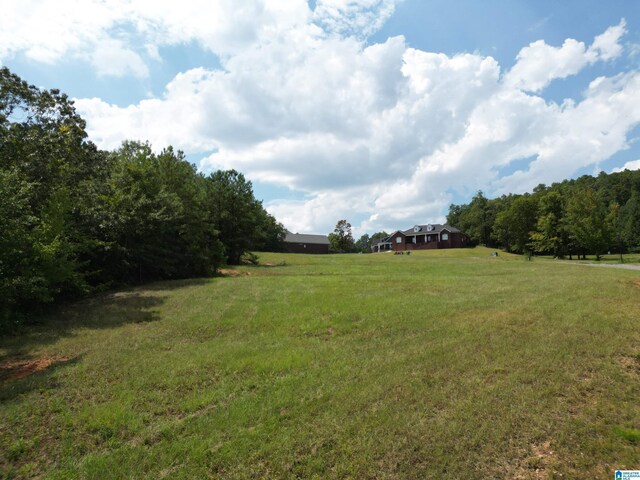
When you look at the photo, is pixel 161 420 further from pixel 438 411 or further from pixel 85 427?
pixel 438 411

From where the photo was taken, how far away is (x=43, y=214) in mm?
12820

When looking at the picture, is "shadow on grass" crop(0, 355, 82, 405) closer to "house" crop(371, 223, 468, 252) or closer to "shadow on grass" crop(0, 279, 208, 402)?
"shadow on grass" crop(0, 279, 208, 402)

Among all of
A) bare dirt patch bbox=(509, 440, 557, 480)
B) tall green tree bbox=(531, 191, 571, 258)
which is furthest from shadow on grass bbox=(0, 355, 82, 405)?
tall green tree bbox=(531, 191, 571, 258)

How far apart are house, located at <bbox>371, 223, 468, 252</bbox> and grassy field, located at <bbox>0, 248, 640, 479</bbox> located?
68922 millimetres

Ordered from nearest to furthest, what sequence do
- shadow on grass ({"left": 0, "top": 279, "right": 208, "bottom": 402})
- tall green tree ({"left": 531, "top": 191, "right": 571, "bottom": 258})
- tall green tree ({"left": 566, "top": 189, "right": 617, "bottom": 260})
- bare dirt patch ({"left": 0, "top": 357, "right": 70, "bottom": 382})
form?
shadow on grass ({"left": 0, "top": 279, "right": 208, "bottom": 402}), bare dirt patch ({"left": 0, "top": 357, "right": 70, "bottom": 382}), tall green tree ({"left": 566, "top": 189, "right": 617, "bottom": 260}), tall green tree ({"left": 531, "top": 191, "right": 571, "bottom": 258})

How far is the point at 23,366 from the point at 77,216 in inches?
418

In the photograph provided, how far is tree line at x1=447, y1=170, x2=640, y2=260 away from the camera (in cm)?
4347

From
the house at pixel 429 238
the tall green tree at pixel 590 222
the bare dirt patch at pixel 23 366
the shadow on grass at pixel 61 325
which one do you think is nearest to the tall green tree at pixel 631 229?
the house at pixel 429 238

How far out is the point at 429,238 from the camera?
260ft

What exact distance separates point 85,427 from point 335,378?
3.81 metres

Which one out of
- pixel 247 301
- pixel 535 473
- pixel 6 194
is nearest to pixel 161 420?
pixel 535 473

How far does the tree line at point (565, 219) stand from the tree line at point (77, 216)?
43223mm

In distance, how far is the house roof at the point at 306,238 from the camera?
303 ft

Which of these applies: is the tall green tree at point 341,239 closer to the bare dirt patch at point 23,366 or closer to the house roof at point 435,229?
the house roof at point 435,229
